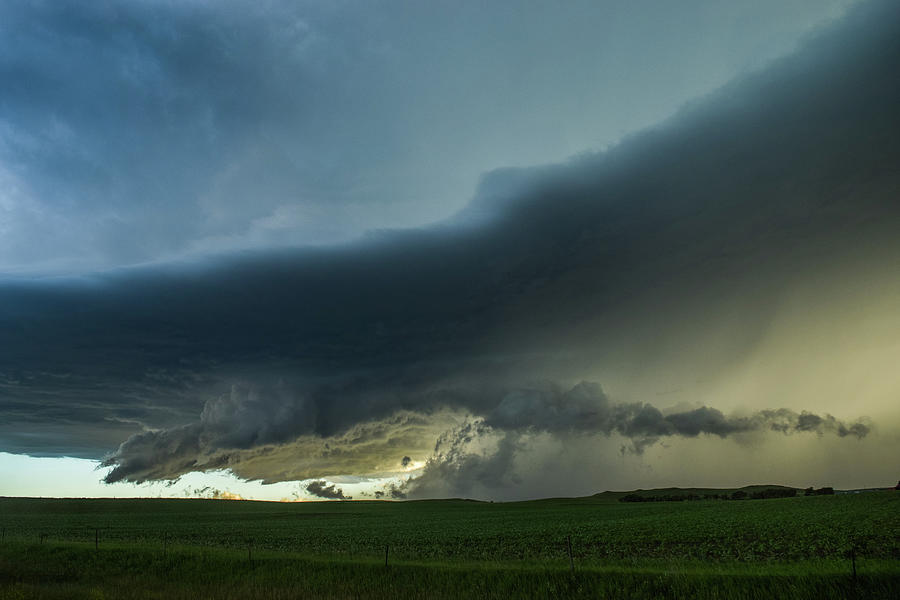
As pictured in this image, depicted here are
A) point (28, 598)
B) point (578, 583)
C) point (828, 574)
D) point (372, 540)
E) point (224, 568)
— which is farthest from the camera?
point (372, 540)

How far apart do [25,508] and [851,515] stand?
19962 cm

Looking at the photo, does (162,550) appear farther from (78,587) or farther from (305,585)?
(305,585)

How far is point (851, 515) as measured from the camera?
57125 mm

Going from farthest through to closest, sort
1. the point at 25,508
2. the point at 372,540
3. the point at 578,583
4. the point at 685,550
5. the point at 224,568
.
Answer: the point at 25,508
the point at 372,540
the point at 685,550
the point at 224,568
the point at 578,583

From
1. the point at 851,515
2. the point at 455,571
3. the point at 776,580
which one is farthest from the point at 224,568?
the point at 851,515

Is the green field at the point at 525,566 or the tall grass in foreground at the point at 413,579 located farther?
the green field at the point at 525,566

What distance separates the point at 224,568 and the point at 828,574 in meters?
30.8

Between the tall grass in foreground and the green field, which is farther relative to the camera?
the green field

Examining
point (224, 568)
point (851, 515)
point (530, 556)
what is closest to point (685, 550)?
point (530, 556)

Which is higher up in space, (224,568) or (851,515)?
(224,568)

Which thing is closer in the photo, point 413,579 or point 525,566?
point 413,579

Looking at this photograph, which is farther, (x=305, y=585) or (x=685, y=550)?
(x=685, y=550)

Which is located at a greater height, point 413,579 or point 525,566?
point 525,566

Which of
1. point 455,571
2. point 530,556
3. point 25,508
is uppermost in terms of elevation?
point 455,571
